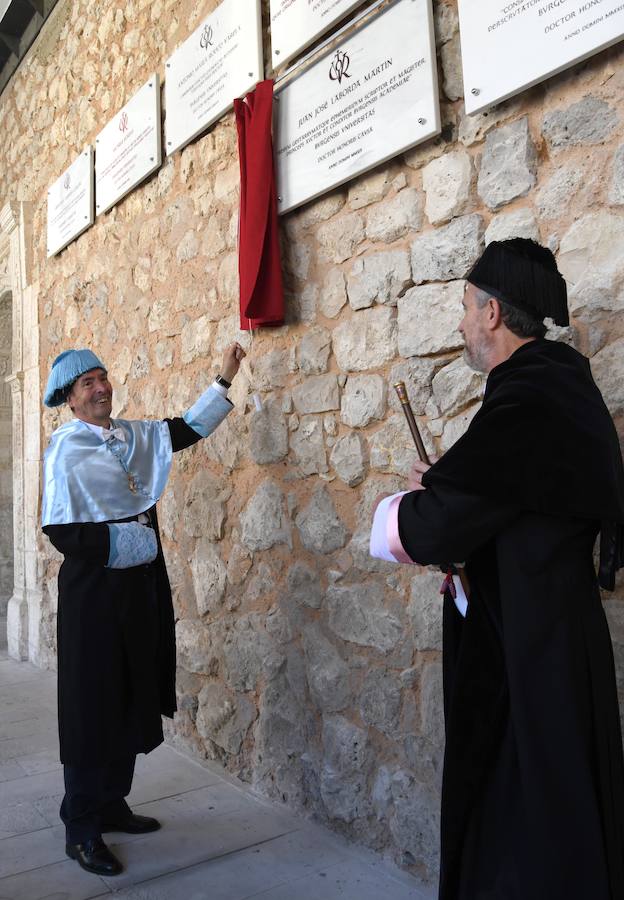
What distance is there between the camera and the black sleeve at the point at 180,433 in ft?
10.2

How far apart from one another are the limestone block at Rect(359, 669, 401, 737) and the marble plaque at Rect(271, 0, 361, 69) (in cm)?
228

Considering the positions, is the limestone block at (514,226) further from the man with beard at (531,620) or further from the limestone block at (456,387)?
the man with beard at (531,620)

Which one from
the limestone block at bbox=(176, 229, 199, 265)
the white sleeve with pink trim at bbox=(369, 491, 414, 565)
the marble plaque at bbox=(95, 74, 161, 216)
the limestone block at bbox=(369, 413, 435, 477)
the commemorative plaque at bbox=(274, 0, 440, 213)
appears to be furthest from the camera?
the marble plaque at bbox=(95, 74, 161, 216)

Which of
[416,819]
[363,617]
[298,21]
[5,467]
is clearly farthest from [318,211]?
[5,467]

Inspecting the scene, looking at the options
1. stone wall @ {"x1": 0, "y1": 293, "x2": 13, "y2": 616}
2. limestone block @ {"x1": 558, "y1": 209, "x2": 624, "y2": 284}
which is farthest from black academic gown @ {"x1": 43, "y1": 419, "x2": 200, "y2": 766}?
stone wall @ {"x1": 0, "y1": 293, "x2": 13, "y2": 616}

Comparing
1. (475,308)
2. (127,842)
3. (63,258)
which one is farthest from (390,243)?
(63,258)

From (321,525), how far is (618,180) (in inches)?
59.8

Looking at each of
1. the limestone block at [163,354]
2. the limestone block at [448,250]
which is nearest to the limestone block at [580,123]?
the limestone block at [448,250]

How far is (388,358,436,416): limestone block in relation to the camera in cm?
244

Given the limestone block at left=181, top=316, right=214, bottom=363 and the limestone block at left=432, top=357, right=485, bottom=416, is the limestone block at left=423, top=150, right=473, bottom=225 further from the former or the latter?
the limestone block at left=181, top=316, right=214, bottom=363

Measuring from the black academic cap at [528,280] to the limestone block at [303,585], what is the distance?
1525 millimetres

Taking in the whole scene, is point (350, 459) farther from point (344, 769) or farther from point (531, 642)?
point (531, 642)

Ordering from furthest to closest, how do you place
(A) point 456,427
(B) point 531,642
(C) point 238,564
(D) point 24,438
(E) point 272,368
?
(D) point 24,438 → (C) point 238,564 → (E) point 272,368 → (A) point 456,427 → (B) point 531,642

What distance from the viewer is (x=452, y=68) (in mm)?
2355
